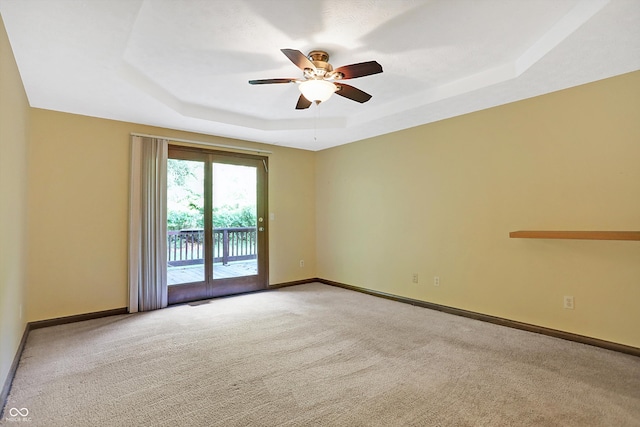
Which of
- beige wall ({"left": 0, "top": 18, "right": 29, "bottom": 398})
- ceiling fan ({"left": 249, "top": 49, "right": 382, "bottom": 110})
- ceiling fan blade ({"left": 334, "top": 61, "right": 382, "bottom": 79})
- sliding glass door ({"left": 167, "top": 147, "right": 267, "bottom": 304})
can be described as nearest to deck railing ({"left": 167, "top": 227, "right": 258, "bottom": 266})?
sliding glass door ({"left": 167, "top": 147, "right": 267, "bottom": 304})

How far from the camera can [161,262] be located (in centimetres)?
428

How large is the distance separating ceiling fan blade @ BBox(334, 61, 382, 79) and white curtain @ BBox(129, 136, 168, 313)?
9.87ft

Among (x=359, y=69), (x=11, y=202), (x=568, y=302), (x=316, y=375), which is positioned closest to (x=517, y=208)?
(x=568, y=302)

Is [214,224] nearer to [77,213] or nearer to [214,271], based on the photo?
[214,271]

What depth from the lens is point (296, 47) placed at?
101 inches

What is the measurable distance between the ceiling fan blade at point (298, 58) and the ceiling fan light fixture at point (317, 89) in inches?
6.0

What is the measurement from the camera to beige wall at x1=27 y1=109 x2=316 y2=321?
3547 mm

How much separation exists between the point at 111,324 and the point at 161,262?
36.5 inches

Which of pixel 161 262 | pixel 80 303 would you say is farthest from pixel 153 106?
pixel 80 303

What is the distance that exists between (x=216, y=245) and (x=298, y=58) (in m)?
3.39

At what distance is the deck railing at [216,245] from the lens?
452 centimetres

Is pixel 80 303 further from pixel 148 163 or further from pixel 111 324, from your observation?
pixel 148 163

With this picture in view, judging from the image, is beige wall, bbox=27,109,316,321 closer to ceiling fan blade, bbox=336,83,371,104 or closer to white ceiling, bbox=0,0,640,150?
white ceiling, bbox=0,0,640,150

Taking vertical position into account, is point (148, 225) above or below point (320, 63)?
below
